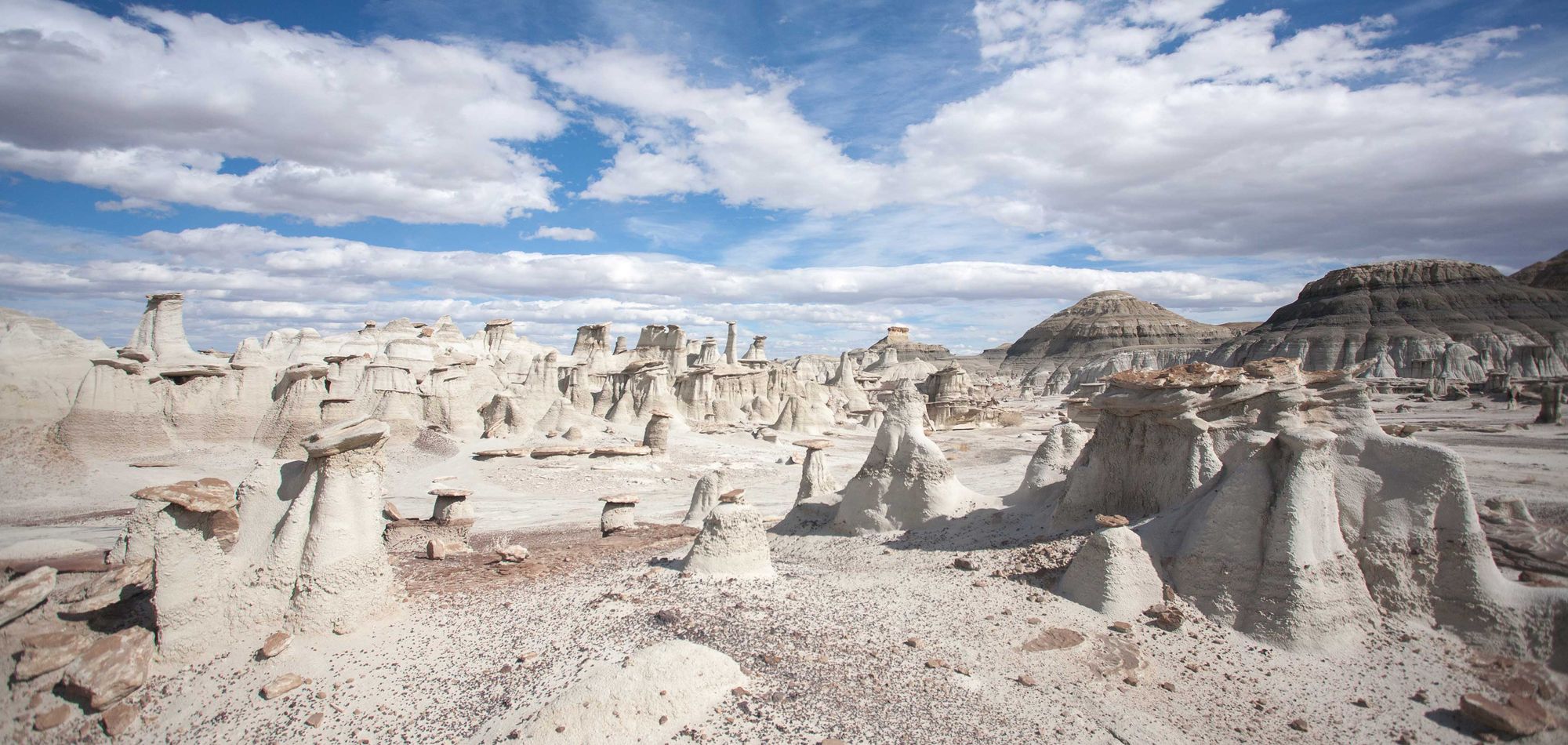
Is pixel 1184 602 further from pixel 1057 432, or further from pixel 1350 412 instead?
pixel 1057 432

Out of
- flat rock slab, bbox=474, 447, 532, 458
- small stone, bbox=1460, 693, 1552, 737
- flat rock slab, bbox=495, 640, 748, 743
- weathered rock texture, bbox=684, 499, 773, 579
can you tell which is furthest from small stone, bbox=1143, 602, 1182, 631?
flat rock slab, bbox=474, 447, 532, 458

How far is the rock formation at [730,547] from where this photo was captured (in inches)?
344

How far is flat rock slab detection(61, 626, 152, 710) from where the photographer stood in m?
5.97

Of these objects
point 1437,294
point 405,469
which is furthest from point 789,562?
point 1437,294

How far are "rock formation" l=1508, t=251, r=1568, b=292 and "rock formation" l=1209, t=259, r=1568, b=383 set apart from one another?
10.8 ft

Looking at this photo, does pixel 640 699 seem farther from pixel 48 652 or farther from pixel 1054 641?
pixel 48 652

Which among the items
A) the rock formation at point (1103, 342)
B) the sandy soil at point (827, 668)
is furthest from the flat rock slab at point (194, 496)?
the rock formation at point (1103, 342)

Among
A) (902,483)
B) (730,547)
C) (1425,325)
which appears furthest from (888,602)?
(1425,325)

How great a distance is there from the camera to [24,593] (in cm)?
663

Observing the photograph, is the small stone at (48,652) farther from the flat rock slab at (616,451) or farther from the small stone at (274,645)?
the flat rock slab at (616,451)

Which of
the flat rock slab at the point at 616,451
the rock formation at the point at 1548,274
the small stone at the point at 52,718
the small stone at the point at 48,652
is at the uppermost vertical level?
the rock formation at the point at 1548,274

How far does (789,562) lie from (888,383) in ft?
209

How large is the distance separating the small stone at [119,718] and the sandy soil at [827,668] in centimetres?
7

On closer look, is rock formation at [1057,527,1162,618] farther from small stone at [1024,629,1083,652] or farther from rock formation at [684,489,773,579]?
rock formation at [684,489,773,579]
